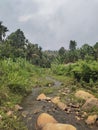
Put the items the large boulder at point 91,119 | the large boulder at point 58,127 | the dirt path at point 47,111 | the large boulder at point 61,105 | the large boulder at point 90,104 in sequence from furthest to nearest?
the large boulder at point 61,105 → the large boulder at point 90,104 → the large boulder at point 91,119 → the dirt path at point 47,111 → the large boulder at point 58,127

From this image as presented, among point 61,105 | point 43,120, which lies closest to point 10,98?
point 61,105

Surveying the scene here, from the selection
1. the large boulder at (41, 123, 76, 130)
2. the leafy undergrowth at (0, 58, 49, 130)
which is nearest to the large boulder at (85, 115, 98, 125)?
the large boulder at (41, 123, 76, 130)

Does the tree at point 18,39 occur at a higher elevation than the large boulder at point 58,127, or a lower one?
higher

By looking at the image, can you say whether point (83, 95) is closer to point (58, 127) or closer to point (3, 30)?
point (58, 127)

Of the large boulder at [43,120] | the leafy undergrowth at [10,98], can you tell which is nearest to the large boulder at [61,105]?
the large boulder at [43,120]

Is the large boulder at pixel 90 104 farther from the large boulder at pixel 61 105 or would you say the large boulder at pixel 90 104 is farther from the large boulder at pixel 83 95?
the large boulder at pixel 83 95

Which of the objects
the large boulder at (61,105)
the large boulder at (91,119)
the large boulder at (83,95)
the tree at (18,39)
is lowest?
the large boulder at (91,119)

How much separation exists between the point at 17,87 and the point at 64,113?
17.0ft

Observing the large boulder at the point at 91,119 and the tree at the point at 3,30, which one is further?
the tree at the point at 3,30

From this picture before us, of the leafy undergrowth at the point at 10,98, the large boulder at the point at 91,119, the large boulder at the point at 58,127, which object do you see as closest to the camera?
the large boulder at the point at 58,127

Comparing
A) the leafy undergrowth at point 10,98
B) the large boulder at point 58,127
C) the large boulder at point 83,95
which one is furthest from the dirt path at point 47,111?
the large boulder at point 83,95

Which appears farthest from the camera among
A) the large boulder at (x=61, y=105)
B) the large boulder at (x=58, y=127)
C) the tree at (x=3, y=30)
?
the tree at (x=3, y=30)

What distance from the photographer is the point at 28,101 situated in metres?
17.2

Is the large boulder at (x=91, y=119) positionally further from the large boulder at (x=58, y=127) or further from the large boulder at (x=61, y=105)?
the large boulder at (x=58, y=127)
